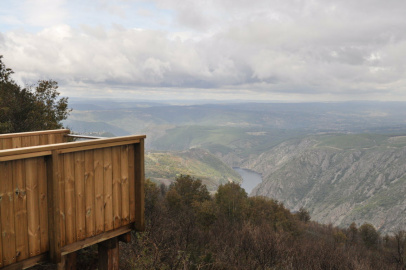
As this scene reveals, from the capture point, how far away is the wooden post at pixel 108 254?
23.3 feet

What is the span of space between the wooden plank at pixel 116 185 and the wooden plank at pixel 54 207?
1359mm

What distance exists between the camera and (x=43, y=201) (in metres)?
5.25

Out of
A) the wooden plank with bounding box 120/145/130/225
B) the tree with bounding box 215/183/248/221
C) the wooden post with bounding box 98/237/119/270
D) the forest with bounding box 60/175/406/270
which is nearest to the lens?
the wooden plank with bounding box 120/145/130/225

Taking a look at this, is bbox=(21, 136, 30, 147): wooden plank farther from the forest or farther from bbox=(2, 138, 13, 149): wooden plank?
the forest

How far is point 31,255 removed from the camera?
5203mm

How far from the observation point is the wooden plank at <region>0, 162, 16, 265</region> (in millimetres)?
4711

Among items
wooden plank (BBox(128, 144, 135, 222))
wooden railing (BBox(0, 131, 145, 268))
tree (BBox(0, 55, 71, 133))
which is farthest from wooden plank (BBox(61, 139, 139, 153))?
tree (BBox(0, 55, 71, 133))

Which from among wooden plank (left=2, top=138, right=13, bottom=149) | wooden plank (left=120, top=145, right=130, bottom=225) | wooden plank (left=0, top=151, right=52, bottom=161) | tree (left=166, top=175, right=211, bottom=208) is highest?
wooden plank (left=0, top=151, right=52, bottom=161)

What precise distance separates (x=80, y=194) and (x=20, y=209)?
108cm

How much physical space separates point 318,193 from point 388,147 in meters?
64.3

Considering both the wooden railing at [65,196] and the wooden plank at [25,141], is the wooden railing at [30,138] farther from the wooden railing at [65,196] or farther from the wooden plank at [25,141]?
the wooden railing at [65,196]

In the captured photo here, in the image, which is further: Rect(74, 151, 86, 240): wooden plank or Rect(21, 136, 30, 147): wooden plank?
Rect(21, 136, 30, 147): wooden plank

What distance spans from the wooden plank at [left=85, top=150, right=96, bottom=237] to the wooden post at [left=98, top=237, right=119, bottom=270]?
1120mm

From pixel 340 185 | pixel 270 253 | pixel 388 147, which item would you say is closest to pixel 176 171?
pixel 340 185
